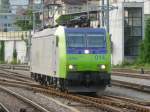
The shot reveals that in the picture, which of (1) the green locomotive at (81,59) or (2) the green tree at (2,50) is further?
(2) the green tree at (2,50)

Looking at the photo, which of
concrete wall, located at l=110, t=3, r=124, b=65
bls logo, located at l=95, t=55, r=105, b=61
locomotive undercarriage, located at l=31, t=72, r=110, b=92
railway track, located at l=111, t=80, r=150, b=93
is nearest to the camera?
locomotive undercarriage, located at l=31, t=72, r=110, b=92

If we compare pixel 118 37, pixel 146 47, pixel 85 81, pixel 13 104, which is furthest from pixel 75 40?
pixel 118 37

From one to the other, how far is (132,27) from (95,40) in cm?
4792

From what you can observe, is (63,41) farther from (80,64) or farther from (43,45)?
(43,45)

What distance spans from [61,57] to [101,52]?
5.27 ft

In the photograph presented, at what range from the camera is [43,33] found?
27953mm

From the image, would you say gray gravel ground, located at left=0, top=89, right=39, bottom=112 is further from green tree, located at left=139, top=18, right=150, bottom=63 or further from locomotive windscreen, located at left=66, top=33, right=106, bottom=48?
green tree, located at left=139, top=18, right=150, bottom=63

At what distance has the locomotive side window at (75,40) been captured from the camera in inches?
899

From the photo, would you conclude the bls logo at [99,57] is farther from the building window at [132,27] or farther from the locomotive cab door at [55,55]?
the building window at [132,27]

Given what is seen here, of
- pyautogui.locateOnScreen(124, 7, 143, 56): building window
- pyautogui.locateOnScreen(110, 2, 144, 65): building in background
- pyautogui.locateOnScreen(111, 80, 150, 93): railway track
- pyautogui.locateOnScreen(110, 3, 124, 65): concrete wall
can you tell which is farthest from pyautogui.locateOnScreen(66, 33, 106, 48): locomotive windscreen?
pyautogui.locateOnScreen(124, 7, 143, 56): building window

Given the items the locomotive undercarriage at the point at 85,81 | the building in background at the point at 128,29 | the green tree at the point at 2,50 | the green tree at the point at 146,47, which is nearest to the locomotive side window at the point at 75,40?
the locomotive undercarriage at the point at 85,81

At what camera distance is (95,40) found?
23078mm

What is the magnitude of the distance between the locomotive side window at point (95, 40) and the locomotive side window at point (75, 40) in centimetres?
23

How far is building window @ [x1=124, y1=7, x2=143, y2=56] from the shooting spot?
70.2 meters
